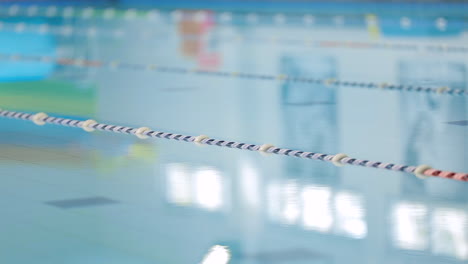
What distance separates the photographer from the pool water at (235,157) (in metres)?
4.67

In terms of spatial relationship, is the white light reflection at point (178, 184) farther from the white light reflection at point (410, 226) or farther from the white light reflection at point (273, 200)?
the white light reflection at point (410, 226)

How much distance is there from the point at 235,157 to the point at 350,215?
1942mm

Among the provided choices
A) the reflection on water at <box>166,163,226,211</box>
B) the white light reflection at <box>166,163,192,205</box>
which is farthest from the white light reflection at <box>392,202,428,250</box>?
the white light reflection at <box>166,163,192,205</box>

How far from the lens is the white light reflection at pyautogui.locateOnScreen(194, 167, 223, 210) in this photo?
5.50m

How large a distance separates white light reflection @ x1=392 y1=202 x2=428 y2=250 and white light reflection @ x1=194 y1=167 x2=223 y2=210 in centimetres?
94

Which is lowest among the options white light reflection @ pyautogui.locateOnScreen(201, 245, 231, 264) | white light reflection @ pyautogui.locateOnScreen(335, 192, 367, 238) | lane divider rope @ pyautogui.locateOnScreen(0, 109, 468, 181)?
lane divider rope @ pyautogui.locateOnScreen(0, 109, 468, 181)

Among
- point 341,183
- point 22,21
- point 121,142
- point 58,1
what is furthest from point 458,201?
point 58,1

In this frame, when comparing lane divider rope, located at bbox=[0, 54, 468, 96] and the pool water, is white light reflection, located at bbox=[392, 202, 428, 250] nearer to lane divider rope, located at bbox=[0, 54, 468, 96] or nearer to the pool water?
the pool water

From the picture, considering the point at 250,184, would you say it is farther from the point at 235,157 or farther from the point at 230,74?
the point at 230,74

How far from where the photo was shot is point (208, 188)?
5.93 m

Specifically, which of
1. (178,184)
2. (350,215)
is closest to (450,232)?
(350,215)

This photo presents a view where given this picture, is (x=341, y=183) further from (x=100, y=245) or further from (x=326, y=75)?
(x=326, y=75)

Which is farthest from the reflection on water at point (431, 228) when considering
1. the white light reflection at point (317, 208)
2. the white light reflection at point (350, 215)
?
the white light reflection at point (317, 208)

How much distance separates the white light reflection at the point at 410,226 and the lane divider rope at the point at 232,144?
96cm
